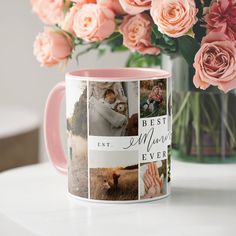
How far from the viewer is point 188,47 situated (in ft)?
3.62

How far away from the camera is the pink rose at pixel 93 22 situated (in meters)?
1.09

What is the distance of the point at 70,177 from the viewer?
101cm

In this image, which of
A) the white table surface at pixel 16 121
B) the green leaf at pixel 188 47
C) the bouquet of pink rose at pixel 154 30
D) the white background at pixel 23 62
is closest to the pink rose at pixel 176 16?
the bouquet of pink rose at pixel 154 30

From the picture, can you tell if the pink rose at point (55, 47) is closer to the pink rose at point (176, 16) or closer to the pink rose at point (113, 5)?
the pink rose at point (113, 5)

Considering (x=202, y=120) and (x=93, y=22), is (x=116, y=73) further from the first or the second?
(x=202, y=120)

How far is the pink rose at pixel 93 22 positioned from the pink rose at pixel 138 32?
2cm

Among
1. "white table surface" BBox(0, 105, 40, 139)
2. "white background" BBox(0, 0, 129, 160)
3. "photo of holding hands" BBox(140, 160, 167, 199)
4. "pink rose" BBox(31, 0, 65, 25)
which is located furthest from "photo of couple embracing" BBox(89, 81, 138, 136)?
"white background" BBox(0, 0, 129, 160)

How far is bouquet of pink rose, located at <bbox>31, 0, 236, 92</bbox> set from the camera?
1.00 meters

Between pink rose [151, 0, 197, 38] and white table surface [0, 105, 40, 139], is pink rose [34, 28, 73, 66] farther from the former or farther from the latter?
white table surface [0, 105, 40, 139]

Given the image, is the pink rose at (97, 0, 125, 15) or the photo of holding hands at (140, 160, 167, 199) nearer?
the photo of holding hands at (140, 160, 167, 199)

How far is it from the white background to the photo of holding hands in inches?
46.2

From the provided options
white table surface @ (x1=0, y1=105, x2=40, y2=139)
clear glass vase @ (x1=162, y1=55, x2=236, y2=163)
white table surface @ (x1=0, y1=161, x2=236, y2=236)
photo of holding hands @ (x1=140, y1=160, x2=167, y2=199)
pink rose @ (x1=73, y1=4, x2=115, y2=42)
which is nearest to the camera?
white table surface @ (x1=0, y1=161, x2=236, y2=236)

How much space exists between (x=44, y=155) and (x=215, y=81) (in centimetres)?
130

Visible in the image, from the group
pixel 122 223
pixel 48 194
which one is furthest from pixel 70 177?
pixel 122 223
